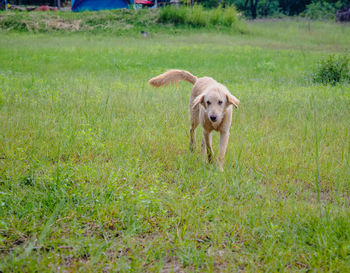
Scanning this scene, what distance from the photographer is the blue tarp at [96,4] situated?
Result: 110 ft

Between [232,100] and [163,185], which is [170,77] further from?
[163,185]

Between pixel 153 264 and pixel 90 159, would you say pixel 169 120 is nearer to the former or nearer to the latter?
pixel 90 159

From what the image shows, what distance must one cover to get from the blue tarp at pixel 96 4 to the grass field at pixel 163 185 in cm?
2821

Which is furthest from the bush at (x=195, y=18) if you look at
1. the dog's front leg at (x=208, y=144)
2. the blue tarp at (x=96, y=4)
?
the dog's front leg at (x=208, y=144)

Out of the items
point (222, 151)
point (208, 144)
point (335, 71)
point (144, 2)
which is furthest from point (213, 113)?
point (144, 2)

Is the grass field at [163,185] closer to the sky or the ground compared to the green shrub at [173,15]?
closer to the ground

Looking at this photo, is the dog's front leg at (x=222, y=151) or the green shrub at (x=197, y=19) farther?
the green shrub at (x=197, y=19)

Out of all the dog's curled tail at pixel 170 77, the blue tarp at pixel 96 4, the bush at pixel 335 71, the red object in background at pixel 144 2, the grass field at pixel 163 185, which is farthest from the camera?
the red object in background at pixel 144 2

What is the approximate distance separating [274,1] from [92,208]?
56.7m

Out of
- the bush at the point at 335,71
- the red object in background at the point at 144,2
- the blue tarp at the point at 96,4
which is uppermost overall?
the red object in background at the point at 144,2

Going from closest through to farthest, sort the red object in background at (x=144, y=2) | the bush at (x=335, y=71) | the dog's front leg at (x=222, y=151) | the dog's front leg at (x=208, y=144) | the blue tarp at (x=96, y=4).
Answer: the dog's front leg at (x=222, y=151)
the dog's front leg at (x=208, y=144)
the bush at (x=335, y=71)
the blue tarp at (x=96, y=4)
the red object in background at (x=144, y=2)

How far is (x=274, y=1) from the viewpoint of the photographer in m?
53.2

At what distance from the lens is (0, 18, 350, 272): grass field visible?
2682mm

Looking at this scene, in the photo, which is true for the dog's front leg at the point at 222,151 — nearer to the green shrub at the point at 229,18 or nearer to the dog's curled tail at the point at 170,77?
the dog's curled tail at the point at 170,77
